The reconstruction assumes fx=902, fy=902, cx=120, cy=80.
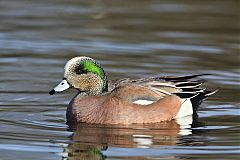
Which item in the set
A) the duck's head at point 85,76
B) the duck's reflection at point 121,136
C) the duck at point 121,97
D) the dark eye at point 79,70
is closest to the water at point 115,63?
the duck's reflection at point 121,136

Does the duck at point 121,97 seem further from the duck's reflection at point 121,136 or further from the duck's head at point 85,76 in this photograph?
the duck's reflection at point 121,136

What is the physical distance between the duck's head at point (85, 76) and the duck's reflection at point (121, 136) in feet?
1.62

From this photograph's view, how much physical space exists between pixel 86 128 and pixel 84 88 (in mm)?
629

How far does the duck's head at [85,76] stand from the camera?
31.7ft

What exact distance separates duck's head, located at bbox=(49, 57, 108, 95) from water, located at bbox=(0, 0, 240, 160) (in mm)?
414

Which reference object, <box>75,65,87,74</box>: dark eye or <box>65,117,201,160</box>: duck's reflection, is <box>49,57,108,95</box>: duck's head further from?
<box>65,117,201,160</box>: duck's reflection

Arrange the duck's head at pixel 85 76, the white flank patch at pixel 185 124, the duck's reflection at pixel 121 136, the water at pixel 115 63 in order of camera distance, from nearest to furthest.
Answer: the duck's reflection at pixel 121 136, the water at pixel 115 63, the white flank patch at pixel 185 124, the duck's head at pixel 85 76

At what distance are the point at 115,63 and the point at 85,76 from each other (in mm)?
3185

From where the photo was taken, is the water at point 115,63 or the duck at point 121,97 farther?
the duck at point 121,97

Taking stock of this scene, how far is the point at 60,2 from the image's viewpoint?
58.6 feet

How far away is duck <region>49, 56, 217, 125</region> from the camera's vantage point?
31.2 feet

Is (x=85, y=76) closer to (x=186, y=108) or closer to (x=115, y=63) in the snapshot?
(x=186, y=108)

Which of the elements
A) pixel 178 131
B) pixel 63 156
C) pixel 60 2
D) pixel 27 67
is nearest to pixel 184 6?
pixel 60 2

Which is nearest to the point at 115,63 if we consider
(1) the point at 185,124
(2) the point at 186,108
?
(2) the point at 186,108
